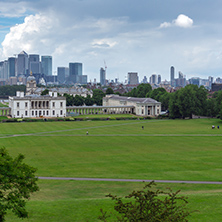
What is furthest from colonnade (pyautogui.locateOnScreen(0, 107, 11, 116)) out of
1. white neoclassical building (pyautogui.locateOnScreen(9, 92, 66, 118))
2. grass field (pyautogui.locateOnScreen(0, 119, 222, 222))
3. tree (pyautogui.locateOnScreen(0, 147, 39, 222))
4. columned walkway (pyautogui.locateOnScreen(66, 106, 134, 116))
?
tree (pyautogui.locateOnScreen(0, 147, 39, 222))

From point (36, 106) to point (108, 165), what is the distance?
10362 centimetres

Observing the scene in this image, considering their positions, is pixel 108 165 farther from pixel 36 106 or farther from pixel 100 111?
pixel 100 111

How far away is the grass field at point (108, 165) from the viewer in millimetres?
29772

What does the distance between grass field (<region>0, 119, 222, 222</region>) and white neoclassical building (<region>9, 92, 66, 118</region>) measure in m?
59.1

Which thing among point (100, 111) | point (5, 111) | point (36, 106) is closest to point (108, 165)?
point (36, 106)

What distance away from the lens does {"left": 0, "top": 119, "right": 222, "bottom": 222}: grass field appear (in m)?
29.8

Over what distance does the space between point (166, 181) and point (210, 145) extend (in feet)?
97.4

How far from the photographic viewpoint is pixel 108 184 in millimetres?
38594

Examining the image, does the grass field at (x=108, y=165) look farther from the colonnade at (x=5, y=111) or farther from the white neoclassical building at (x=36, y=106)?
the colonnade at (x=5, y=111)

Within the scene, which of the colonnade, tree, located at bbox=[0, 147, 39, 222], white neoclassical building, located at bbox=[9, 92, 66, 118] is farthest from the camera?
the colonnade

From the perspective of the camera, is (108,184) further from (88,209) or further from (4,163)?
(4,163)

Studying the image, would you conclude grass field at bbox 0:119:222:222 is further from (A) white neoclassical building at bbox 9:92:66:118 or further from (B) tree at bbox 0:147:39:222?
(A) white neoclassical building at bbox 9:92:66:118

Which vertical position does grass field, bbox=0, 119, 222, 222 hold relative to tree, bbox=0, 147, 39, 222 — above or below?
below

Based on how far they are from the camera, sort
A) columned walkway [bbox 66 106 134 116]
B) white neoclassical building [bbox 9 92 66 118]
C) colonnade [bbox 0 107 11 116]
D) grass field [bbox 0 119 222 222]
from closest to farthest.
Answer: grass field [bbox 0 119 222 222] → white neoclassical building [bbox 9 92 66 118] → colonnade [bbox 0 107 11 116] → columned walkway [bbox 66 106 134 116]
